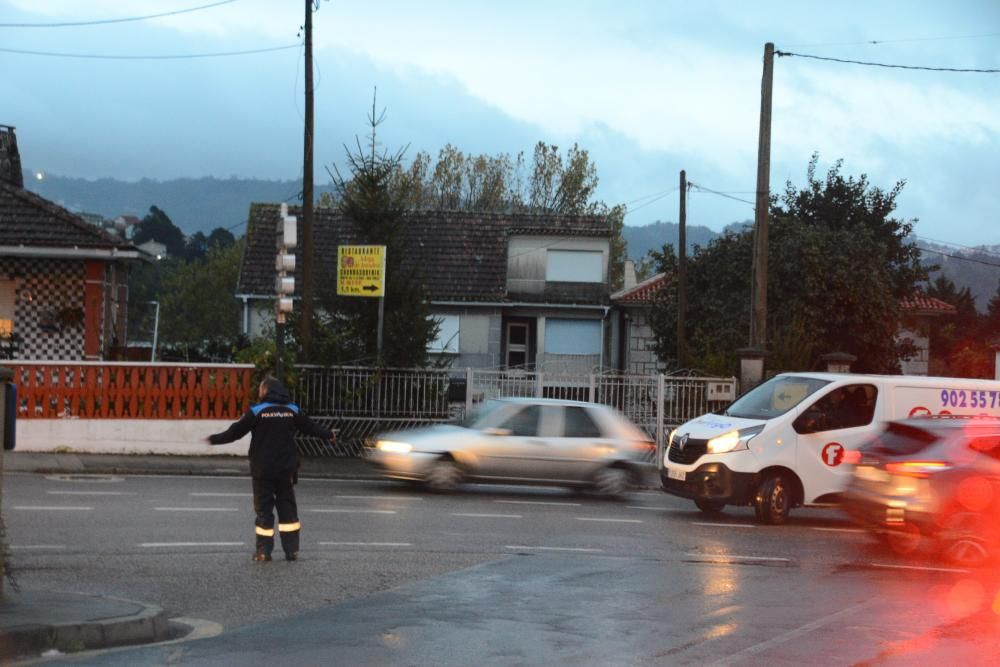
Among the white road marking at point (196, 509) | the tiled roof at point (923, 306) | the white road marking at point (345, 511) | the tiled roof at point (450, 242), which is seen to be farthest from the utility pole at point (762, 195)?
the tiled roof at point (923, 306)

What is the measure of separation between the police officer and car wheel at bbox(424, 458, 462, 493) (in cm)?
638

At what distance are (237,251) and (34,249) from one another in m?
58.9

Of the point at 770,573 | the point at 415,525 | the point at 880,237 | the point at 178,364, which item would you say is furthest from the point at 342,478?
the point at 880,237

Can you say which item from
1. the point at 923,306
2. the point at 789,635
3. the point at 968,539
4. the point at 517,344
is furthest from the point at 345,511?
the point at 923,306

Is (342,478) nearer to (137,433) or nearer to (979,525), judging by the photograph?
(137,433)

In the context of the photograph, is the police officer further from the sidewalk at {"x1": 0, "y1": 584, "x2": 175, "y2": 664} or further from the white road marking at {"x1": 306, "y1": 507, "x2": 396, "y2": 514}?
the white road marking at {"x1": 306, "y1": 507, "x2": 396, "y2": 514}

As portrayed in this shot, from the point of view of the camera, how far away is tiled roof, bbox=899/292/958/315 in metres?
54.3

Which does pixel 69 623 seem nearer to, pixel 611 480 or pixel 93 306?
pixel 611 480

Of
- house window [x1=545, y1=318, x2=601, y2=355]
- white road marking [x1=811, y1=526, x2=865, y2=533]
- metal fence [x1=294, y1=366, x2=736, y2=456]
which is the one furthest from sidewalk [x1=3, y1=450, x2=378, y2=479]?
house window [x1=545, y1=318, x2=601, y2=355]

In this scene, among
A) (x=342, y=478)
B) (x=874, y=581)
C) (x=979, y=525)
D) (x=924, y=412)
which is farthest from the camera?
(x=342, y=478)

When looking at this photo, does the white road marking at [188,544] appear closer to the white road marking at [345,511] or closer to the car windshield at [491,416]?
the white road marking at [345,511]

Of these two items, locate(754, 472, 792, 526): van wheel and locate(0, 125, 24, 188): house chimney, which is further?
locate(0, 125, 24, 188): house chimney

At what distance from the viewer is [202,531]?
14.7 metres

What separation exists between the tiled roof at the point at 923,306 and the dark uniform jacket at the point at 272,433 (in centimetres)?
4423
